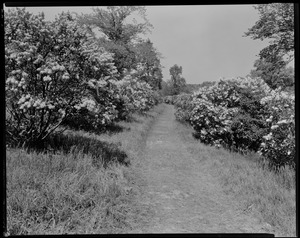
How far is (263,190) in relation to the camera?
4.82 meters

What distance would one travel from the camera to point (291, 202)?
422cm

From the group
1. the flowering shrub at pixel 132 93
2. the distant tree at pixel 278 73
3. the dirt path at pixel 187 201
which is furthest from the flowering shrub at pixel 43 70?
the distant tree at pixel 278 73

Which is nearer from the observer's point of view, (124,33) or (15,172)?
(15,172)

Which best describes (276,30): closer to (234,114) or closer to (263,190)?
(234,114)

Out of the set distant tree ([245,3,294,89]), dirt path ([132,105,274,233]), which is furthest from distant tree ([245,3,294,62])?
dirt path ([132,105,274,233])

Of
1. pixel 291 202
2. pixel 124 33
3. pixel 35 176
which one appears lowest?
pixel 35 176

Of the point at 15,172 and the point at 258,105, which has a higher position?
the point at 258,105

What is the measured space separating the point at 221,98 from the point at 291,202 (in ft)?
23.9

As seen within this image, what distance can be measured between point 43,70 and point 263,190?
581 cm

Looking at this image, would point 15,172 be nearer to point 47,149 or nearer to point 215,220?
point 47,149

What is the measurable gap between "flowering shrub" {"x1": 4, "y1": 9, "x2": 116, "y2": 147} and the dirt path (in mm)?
2864

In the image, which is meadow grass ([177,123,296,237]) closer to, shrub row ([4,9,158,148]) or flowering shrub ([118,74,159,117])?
shrub row ([4,9,158,148])

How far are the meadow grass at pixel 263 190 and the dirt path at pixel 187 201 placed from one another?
0.21 metres

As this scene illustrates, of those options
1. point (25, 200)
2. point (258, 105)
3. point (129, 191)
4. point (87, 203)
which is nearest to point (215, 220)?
point (129, 191)
